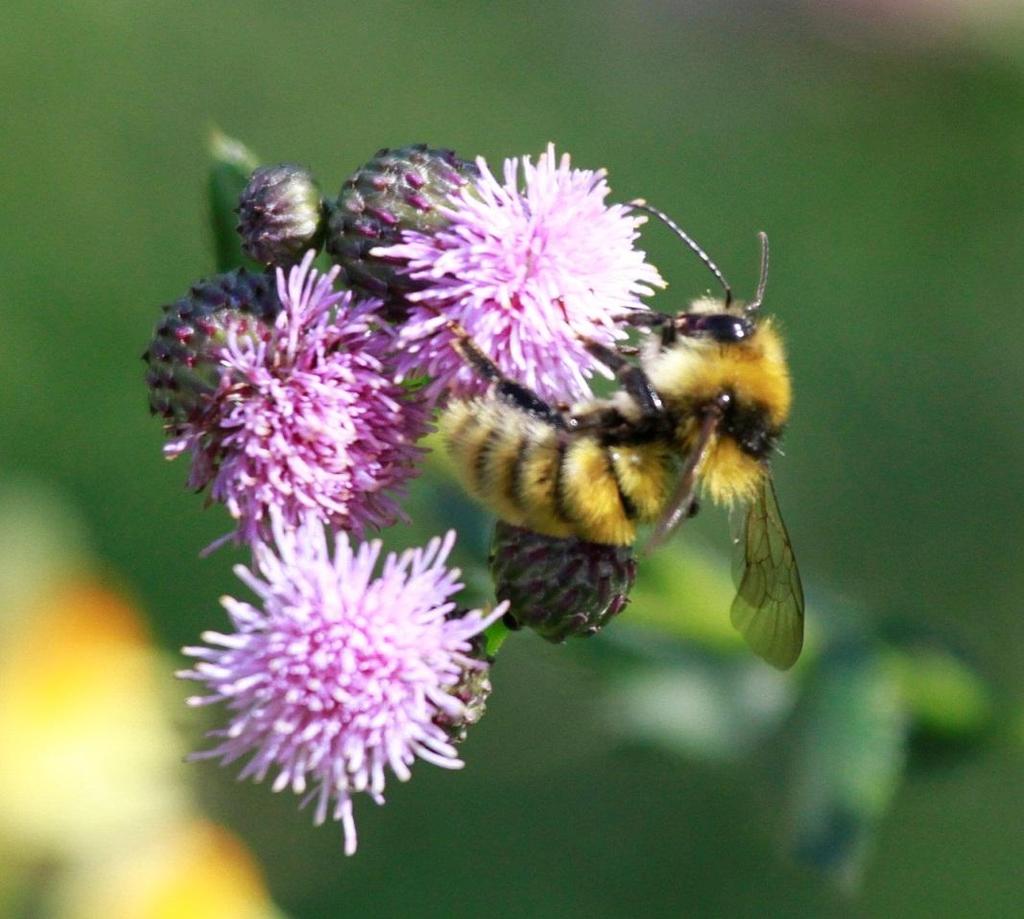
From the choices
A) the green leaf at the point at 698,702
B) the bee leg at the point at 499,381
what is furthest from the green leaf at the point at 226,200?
the green leaf at the point at 698,702

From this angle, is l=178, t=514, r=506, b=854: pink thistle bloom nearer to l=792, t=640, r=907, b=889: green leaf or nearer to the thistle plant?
the thistle plant

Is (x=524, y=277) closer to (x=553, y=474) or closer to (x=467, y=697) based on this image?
(x=553, y=474)

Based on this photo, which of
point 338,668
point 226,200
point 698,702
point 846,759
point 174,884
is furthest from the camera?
point 698,702

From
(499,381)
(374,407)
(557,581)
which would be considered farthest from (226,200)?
(557,581)

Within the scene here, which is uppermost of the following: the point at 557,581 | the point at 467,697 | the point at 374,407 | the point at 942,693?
the point at 374,407

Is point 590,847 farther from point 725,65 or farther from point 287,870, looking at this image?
point 725,65

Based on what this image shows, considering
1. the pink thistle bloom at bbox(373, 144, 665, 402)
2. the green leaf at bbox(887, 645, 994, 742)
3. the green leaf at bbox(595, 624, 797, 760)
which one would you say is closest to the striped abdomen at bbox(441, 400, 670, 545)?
the pink thistle bloom at bbox(373, 144, 665, 402)
